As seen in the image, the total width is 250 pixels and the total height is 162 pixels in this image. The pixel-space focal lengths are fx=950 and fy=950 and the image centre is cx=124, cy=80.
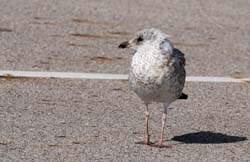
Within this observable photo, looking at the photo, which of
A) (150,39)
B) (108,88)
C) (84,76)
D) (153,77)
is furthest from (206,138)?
(84,76)

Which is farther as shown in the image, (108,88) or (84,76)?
(84,76)

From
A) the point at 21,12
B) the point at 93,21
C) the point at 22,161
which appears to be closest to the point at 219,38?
the point at 93,21

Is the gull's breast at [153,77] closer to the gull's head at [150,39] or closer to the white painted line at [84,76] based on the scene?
the gull's head at [150,39]

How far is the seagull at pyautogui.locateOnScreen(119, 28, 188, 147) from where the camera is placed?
29.7ft

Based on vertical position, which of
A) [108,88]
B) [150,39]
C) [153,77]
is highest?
[150,39]

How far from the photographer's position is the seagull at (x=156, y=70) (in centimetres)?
904

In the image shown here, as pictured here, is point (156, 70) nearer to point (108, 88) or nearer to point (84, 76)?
point (108, 88)

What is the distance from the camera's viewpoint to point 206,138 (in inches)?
383

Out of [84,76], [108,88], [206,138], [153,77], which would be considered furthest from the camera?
[84,76]

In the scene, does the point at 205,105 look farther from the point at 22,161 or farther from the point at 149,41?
the point at 22,161

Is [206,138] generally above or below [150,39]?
below

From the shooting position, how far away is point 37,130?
31.3 ft

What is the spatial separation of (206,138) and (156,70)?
111 cm

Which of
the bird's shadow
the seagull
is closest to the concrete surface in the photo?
the bird's shadow
